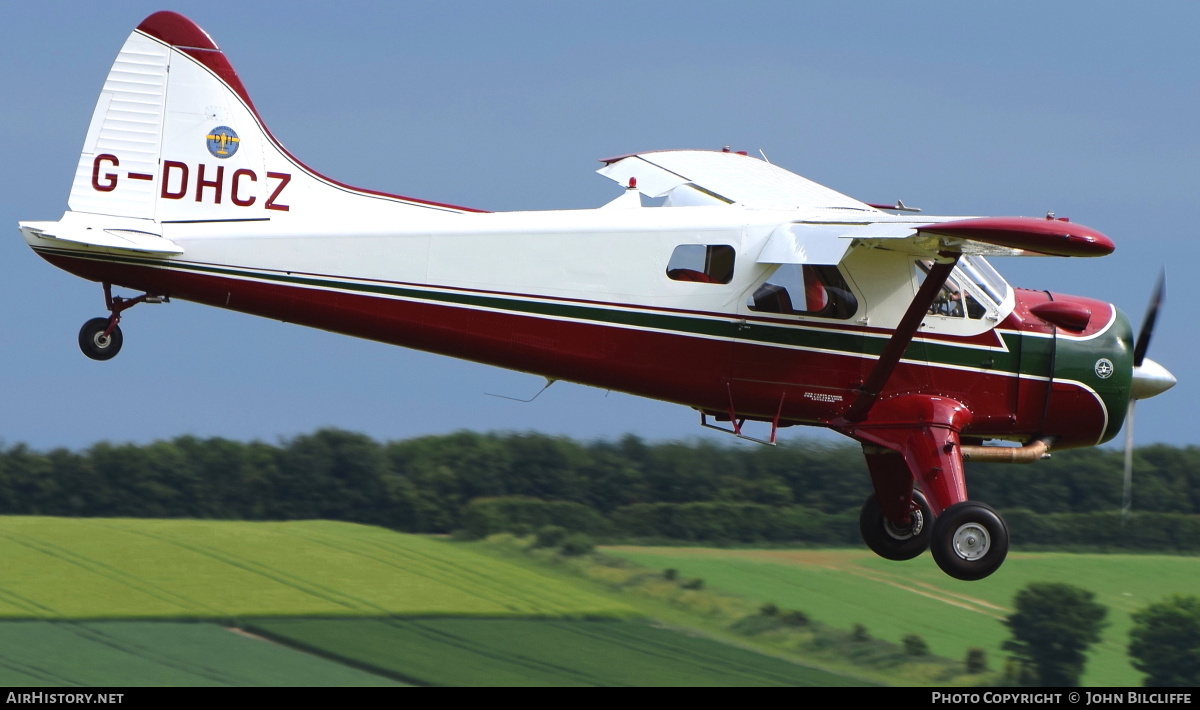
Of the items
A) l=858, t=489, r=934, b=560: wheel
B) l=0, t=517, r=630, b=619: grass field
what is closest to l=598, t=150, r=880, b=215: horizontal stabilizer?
l=858, t=489, r=934, b=560: wheel

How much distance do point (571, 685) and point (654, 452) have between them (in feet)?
40.9

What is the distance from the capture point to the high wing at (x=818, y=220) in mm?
11758

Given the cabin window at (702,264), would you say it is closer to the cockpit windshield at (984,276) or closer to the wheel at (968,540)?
the cockpit windshield at (984,276)

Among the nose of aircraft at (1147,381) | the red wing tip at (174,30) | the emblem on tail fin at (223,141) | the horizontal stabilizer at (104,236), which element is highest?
the red wing tip at (174,30)

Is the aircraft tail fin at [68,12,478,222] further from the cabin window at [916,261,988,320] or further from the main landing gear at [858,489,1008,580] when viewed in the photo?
the main landing gear at [858,489,1008,580]

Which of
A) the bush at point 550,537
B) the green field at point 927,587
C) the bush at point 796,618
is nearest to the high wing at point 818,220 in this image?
the bush at point 796,618

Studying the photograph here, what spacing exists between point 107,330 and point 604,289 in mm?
4656

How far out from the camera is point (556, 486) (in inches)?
2051

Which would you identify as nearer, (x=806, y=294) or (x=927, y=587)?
(x=806, y=294)

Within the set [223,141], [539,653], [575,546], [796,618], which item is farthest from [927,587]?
[223,141]

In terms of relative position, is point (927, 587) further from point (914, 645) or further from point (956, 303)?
point (956, 303)

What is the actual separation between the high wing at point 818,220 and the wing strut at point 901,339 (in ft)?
0.77
